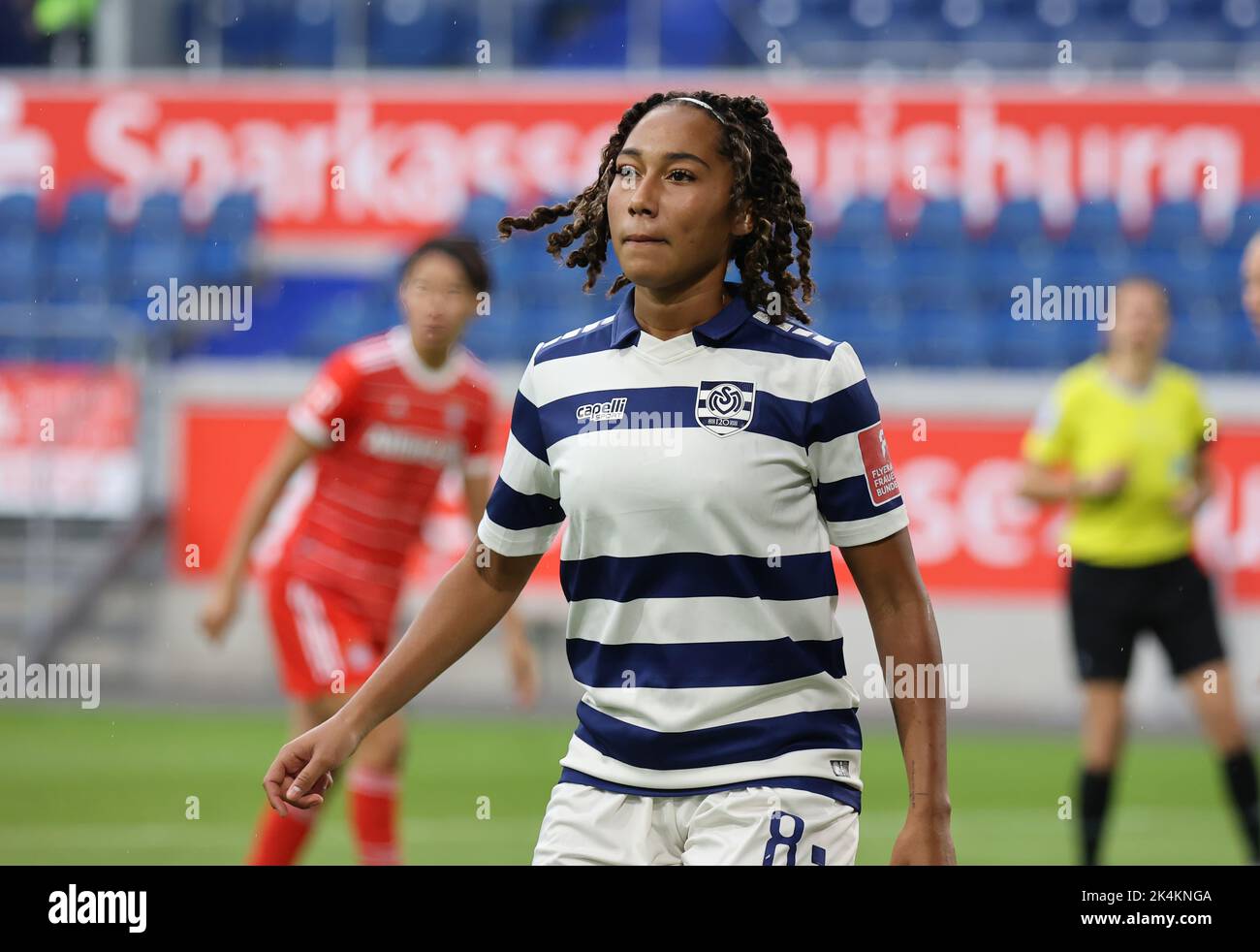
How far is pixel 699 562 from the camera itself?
9.64 ft

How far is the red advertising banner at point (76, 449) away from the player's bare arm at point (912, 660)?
10236 mm

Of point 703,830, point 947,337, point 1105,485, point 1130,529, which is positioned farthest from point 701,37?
point 703,830

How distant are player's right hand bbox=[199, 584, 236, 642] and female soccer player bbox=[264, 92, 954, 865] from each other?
8.48 ft

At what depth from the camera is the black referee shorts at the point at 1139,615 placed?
6.54m

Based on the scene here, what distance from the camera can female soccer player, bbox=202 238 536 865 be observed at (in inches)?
227

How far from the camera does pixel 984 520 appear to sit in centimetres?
1166

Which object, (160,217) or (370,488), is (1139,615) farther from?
(160,217)

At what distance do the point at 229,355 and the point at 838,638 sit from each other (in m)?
10.7

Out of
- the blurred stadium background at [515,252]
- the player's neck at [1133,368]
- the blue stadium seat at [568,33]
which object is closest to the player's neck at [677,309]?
the player's neck at [1133,368]

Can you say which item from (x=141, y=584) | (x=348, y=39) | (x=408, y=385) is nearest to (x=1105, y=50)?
(x=348, y=39)

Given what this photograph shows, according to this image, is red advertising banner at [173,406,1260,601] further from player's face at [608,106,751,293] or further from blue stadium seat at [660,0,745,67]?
player's face at [608,106,751,293]

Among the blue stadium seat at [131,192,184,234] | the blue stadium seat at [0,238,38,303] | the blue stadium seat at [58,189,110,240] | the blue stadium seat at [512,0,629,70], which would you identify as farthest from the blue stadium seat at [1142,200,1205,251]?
the blue stadium seat at [0,238,38,303]

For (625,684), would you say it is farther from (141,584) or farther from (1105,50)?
(1105,50)

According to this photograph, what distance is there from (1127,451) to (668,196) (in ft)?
14.5
